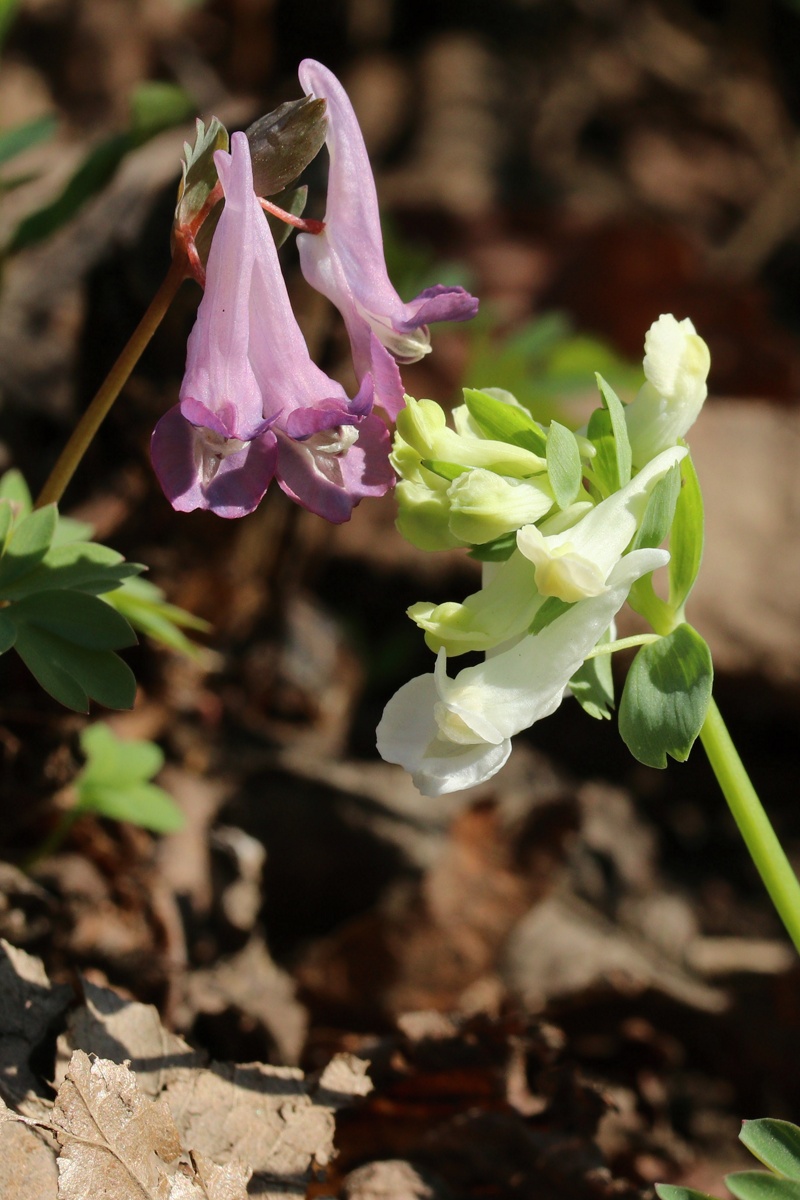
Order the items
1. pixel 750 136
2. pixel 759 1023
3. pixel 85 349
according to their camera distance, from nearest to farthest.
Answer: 1. pixel 759 1023
2. pixel 85 349
3. pixel 750 136

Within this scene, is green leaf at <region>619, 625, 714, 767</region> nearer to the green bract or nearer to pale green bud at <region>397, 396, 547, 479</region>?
pale green bud at <region>397, 396, 547, 479</region>

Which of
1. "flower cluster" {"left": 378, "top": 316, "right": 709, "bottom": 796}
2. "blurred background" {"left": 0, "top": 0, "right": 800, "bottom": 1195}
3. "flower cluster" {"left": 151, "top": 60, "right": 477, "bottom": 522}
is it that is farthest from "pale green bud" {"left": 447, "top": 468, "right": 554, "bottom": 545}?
"blurred background" {"left": 0, "top": 0, "right": 800, "bottom": 1195}

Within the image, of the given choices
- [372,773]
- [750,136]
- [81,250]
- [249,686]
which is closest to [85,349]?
[81,250]

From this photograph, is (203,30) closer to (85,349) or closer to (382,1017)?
(85,349)

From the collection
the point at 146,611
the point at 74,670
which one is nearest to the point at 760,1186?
the point at 74,670

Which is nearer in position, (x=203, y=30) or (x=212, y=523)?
(x=212, y=523)

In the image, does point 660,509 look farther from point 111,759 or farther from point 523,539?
point 111,759
